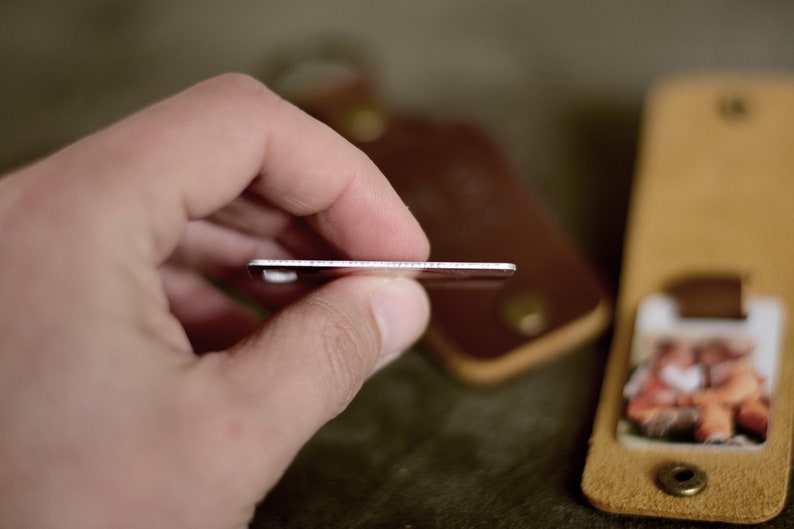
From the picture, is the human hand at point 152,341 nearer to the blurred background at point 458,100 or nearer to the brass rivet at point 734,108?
the blurred background at point 458,100

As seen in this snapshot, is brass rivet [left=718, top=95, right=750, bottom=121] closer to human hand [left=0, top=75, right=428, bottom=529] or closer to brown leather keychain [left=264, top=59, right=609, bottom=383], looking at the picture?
brown leather keychain [left=264, top=59, right=609, bottom=383]

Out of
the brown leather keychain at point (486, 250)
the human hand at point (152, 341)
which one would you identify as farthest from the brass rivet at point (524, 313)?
the human hand at point (152, 341)

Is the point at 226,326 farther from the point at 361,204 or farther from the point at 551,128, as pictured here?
the point at 551,128

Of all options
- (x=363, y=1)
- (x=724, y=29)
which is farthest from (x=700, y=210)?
(x=363, y=1)

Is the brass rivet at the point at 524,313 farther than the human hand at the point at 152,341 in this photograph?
Yes

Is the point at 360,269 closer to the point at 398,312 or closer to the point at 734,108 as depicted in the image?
the point at 398,312

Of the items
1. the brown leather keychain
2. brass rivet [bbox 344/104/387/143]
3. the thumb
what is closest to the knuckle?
the thumb

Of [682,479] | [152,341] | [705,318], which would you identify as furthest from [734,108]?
[152,341]
